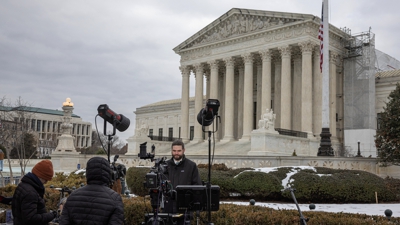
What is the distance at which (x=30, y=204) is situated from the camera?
593cm

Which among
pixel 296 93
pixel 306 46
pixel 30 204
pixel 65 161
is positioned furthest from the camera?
pixel 296 93

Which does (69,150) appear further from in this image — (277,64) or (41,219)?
(41,219)

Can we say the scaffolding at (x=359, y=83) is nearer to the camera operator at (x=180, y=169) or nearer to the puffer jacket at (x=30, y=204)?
the camera operator at (x=180, y=169)

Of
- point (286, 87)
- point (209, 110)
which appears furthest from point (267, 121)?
point (209, 110)

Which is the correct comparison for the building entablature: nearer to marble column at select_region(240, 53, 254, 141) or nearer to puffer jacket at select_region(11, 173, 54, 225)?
marble column at select_region(240, 53, 254, 141)

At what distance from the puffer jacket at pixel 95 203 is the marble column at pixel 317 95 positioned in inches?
1539

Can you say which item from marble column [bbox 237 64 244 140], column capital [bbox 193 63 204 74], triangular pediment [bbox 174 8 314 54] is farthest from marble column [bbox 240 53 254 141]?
column capital [bbox 193 63 204 74]

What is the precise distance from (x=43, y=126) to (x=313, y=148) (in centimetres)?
8712

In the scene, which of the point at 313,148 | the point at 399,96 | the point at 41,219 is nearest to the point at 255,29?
the point at 313,148

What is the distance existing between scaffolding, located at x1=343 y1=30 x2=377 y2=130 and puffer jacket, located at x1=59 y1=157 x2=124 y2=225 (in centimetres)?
4240

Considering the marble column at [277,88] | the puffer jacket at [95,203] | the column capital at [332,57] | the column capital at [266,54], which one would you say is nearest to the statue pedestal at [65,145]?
the column capital at [266,54]

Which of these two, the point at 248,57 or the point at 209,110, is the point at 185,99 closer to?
the point at 248,57

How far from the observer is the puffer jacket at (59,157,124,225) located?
487cm

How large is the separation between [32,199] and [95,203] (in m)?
1.57
